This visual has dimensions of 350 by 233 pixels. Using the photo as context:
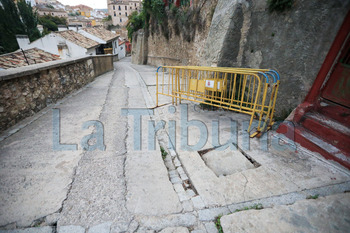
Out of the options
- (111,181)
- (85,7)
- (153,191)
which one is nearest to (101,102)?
(111,181)

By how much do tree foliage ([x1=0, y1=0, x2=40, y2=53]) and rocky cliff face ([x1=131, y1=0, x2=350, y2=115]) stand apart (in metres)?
38.0

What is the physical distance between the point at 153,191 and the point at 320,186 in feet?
7.63

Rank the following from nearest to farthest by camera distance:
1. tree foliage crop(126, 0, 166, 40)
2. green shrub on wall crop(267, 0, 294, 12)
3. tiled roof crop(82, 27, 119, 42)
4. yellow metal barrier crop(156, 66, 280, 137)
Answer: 1. yellow metal barrier crop(156, 66, 280, 137)
2. green shrub on wall crop(267, 0, 294, 12)
3. tree foliage crop(126, 0, 166, 40)
4. tiled roof crop(82, 27, 119, 42)

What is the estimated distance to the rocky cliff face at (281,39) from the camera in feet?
10.2

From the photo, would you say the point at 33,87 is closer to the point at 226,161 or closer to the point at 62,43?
the point at 226,161

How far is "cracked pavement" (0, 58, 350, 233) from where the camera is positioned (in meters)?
1.88

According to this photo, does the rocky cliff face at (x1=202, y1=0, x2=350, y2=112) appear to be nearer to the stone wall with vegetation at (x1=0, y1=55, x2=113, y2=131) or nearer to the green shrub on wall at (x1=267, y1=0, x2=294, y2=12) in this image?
the green shrub on wall at (x1=267, y1=0, x2=294, y2=12)

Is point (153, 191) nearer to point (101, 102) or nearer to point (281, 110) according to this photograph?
point (281, 110)

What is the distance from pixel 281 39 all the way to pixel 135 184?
4368 mm

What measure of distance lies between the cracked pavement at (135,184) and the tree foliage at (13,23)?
3734 cm

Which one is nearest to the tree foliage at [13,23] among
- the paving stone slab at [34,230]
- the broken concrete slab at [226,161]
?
the paving stone slab at [34,230]

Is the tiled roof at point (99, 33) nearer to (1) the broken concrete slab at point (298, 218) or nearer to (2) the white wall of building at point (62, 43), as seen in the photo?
(2) the white wall of building at point (62, 43)

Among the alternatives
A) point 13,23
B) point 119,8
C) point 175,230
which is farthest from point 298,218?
point 119,8

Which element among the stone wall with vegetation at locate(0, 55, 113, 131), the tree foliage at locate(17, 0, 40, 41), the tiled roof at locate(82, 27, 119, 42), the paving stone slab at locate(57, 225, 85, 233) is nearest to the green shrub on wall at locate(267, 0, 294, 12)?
the paving stone slab at locate(57, 225, 85, 233)
